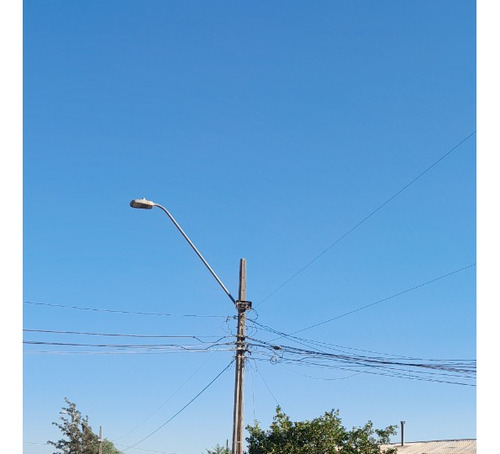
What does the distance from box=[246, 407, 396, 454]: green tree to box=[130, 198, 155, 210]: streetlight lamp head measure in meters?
11.6

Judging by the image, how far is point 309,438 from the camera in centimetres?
2897

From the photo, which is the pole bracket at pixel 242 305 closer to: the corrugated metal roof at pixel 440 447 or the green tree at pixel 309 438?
the green tree at pixel 309 438

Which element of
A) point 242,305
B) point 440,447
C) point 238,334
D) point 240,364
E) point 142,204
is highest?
point 142,204

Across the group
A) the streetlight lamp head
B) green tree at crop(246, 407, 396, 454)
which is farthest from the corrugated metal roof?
the streetlight lamp head

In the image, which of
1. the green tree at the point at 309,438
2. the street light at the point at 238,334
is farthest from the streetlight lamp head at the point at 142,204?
the green tree at the point at 309,438

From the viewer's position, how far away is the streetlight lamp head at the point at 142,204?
20.2m

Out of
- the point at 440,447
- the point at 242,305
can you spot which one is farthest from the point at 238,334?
the point at 440,447

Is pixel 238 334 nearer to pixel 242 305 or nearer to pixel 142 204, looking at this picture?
pixel 242 305

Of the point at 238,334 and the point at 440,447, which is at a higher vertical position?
the point at 238,334

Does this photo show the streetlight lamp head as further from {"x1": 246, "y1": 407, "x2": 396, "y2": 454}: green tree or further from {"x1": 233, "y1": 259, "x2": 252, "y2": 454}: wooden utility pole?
{"x1": 246, "y1": 407, "x2": 396, "y2": 454}: green tree

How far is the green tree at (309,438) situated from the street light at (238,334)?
9195 millimetres

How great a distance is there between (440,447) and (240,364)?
2603 centimetres
